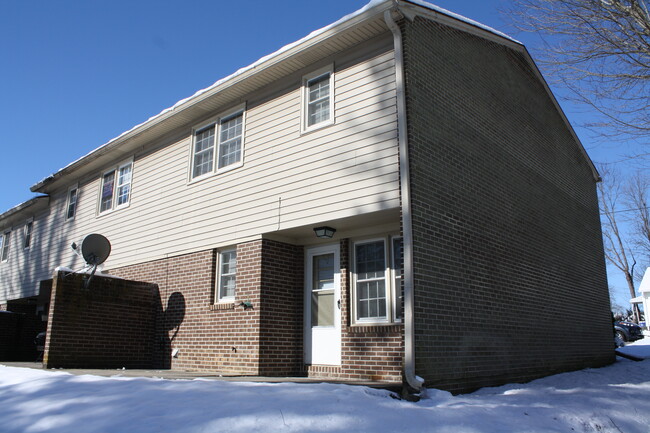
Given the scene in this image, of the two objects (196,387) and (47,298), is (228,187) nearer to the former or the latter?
(196,387)

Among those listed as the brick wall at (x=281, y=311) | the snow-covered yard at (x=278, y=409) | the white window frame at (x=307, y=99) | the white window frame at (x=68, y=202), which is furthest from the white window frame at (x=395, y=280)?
the white window frame at (x=68, y=202)

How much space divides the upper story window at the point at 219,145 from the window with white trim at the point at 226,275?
5.52 ft

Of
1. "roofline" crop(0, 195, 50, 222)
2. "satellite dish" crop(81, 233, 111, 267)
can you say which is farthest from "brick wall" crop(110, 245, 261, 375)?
"roofline" crop(0, 195, 50, 222)

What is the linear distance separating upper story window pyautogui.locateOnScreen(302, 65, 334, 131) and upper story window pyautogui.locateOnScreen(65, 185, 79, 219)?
29.1 feet

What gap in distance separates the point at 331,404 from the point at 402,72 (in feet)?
16.0

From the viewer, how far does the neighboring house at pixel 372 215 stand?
25.6ft

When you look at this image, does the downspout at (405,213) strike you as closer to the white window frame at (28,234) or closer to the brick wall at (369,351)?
the brick wall at (369,351)

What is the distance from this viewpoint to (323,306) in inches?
371

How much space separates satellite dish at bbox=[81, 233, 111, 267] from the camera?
35.5 feet

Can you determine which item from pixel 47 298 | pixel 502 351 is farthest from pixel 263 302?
pixel 47 298

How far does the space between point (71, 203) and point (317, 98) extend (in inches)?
374

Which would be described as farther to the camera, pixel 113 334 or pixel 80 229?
pixel 80 229

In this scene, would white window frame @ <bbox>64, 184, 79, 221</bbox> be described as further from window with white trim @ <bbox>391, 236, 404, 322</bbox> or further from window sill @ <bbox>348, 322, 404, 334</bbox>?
window with white trim @ <bbox>391, 236, 404, 322</bbox>

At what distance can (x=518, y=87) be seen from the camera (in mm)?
11562
